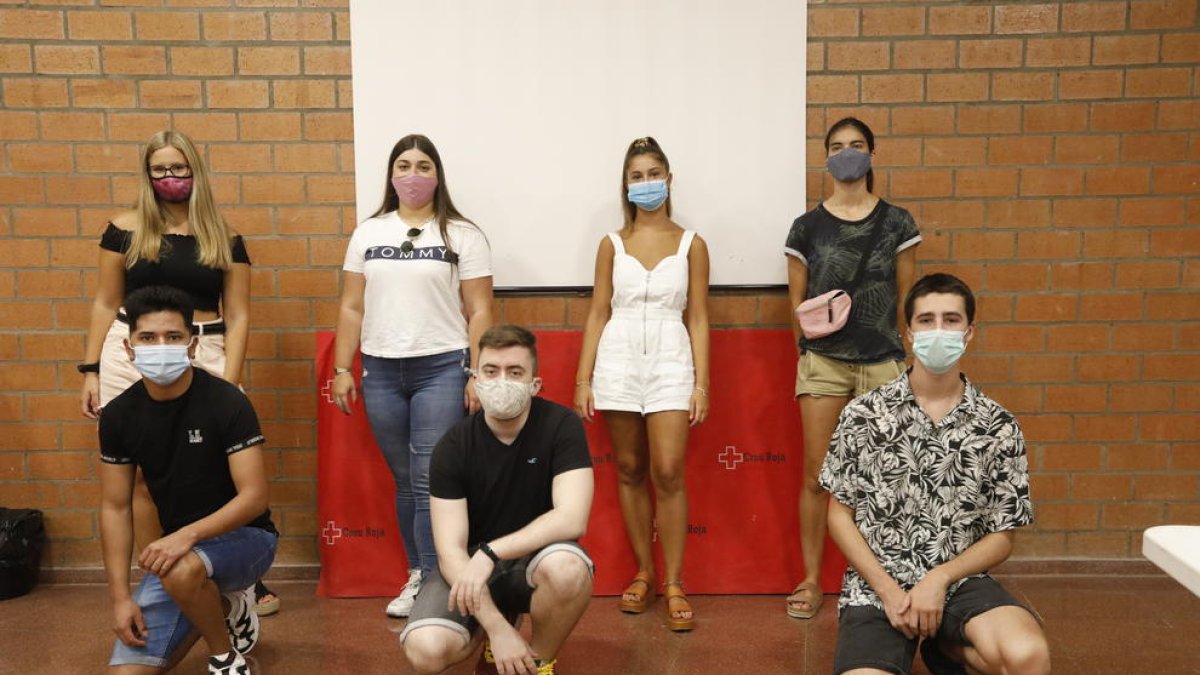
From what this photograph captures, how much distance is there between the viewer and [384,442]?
330 centimetres

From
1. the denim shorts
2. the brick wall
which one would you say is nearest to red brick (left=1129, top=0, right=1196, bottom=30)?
the brick wall

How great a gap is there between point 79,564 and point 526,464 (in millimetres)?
2337

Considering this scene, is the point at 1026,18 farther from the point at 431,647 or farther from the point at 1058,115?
the point at 431,647

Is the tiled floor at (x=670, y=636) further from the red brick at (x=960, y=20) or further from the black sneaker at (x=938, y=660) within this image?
the red brick at (x=960, y=20)

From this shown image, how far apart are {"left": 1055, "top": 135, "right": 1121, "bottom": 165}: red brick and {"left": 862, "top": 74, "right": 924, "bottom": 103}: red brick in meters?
0.58

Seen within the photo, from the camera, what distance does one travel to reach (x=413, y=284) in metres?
3.17

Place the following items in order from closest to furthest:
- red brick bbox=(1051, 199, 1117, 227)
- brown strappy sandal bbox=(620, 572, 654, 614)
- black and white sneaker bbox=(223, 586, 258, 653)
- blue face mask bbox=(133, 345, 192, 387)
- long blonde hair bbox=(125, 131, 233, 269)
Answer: blue face mask bbox=(133, 345, 192, 387) → black and white sneaker bbox=(223, 586, 258, 653) → long blonde hair bbox=(125, 131, 233, 269) → brown strappy sandal bbox=(620, 572, 654, 614) → red brick bbox=(1051, 199, 1117, 227)

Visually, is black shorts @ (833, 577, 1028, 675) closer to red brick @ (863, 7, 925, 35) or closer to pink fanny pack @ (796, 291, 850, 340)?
pink fanny pack @ (796, 291, 850, 340)

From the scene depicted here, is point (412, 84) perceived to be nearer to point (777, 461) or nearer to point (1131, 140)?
point (777, 461)

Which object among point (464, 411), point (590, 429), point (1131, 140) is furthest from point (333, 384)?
point (1131, 140)

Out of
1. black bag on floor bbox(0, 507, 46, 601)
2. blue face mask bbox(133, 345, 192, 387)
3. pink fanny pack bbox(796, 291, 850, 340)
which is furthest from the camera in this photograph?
black bag on floor bbox(0, 507, 46, 601)

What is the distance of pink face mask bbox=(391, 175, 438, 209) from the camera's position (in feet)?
10.4

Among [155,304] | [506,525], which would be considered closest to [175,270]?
[155,304]

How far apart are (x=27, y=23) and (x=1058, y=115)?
3934 mm
